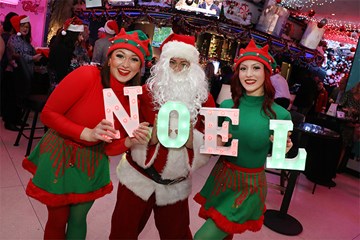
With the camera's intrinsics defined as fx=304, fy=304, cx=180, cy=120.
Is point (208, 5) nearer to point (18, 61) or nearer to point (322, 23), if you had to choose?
point (322, 23)

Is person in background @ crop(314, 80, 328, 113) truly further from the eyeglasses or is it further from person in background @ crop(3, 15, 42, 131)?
the eyeglasses

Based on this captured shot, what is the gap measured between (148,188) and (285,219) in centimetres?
213

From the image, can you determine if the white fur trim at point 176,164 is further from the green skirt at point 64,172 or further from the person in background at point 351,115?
the person in background at point 351,115

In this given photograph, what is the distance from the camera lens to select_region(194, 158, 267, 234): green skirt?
180 cm

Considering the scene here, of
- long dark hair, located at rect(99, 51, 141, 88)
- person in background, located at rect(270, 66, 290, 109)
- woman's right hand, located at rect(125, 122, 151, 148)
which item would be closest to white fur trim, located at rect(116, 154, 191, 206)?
woman's right hand, located at rect(125, 122, 151, 148)

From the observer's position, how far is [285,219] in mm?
3383

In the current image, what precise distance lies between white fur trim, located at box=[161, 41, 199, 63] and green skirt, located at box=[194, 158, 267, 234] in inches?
28.5

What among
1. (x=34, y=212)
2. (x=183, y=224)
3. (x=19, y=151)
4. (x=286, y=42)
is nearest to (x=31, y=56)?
(x=19, y=151)

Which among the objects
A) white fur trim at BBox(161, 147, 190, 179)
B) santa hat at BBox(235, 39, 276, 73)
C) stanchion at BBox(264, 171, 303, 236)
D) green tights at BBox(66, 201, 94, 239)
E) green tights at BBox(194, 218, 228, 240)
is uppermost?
santa hat at BBox(235, 39, 276, 73)

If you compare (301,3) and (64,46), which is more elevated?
(301,3)

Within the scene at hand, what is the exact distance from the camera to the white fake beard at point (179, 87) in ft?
6.31

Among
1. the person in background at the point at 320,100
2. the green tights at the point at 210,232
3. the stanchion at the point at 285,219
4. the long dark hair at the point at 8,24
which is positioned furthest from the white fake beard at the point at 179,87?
the person in background at the point at 320,100

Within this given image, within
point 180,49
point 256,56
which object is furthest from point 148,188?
point 256,56

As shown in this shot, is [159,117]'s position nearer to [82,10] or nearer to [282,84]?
[282,84]
